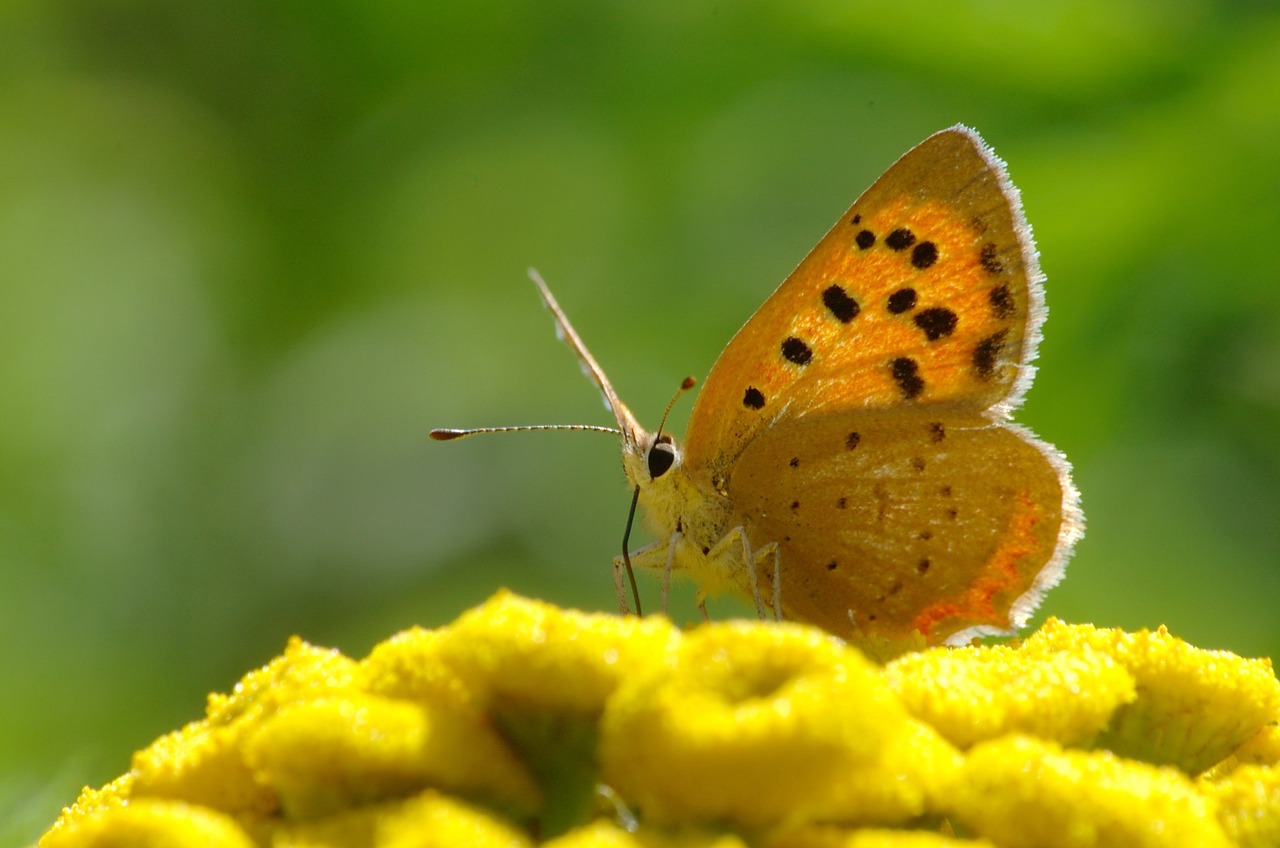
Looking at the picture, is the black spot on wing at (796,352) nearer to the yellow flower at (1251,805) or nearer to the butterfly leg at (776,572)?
the butterfly leg at (776,572)

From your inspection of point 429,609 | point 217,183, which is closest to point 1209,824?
point 429,609

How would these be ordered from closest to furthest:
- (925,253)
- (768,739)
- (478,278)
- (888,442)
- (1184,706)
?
(768,739)
(1184,706)
(925,253)
(888,442)
(478,278)

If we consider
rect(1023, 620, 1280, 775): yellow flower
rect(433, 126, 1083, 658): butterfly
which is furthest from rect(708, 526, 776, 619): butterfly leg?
rect(1023, 620, 1280, 775): yellow flower

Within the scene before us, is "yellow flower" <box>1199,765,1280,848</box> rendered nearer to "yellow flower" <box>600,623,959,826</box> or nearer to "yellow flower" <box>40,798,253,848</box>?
→ "yellow flower" <box>600,623,959,826</box>

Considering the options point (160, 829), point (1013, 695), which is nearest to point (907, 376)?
point (1013, 695)

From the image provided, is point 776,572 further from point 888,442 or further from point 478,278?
point 478,278

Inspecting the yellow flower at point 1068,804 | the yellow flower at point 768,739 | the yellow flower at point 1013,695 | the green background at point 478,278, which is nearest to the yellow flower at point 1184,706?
the yellow flower at point 1013,695

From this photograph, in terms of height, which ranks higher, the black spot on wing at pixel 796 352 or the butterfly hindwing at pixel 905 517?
the black spot on wing at pixel 796 352
